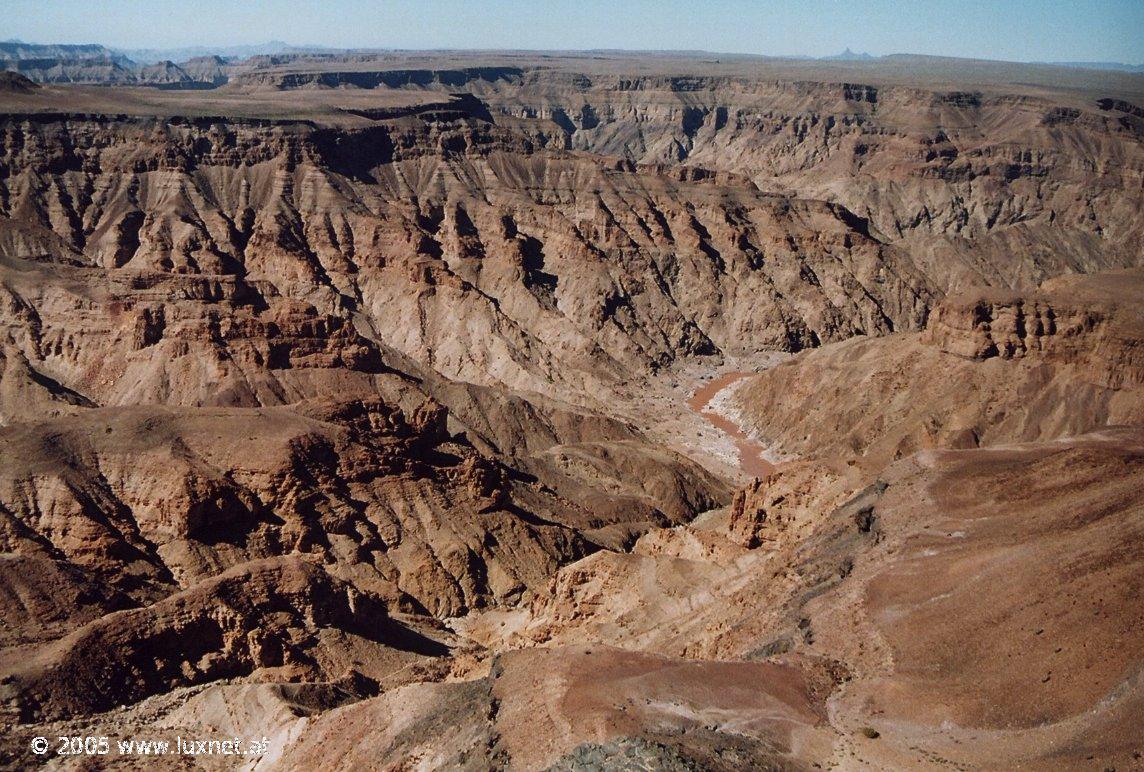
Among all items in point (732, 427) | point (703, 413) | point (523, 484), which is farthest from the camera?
point (703, 413)

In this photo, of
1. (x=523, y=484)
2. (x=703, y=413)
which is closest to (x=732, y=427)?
(x=703, y=413)

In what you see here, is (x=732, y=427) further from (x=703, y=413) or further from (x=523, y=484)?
(x=523, y=484)

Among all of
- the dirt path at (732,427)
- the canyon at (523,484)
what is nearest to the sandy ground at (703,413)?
the dirt path at (732,427)

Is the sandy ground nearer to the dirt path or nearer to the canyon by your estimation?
the dirt path

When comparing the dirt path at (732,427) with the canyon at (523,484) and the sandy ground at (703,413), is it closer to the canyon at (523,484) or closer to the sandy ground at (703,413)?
the sandy ground at (703,413)

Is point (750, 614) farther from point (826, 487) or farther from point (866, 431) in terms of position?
point (866, 431)

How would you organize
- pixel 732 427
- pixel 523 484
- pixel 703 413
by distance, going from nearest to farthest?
1. pixel 523 484
2. pixel 732 427
3. pixel 703 413

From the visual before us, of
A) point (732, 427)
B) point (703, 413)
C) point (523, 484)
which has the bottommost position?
point (732, 427)
